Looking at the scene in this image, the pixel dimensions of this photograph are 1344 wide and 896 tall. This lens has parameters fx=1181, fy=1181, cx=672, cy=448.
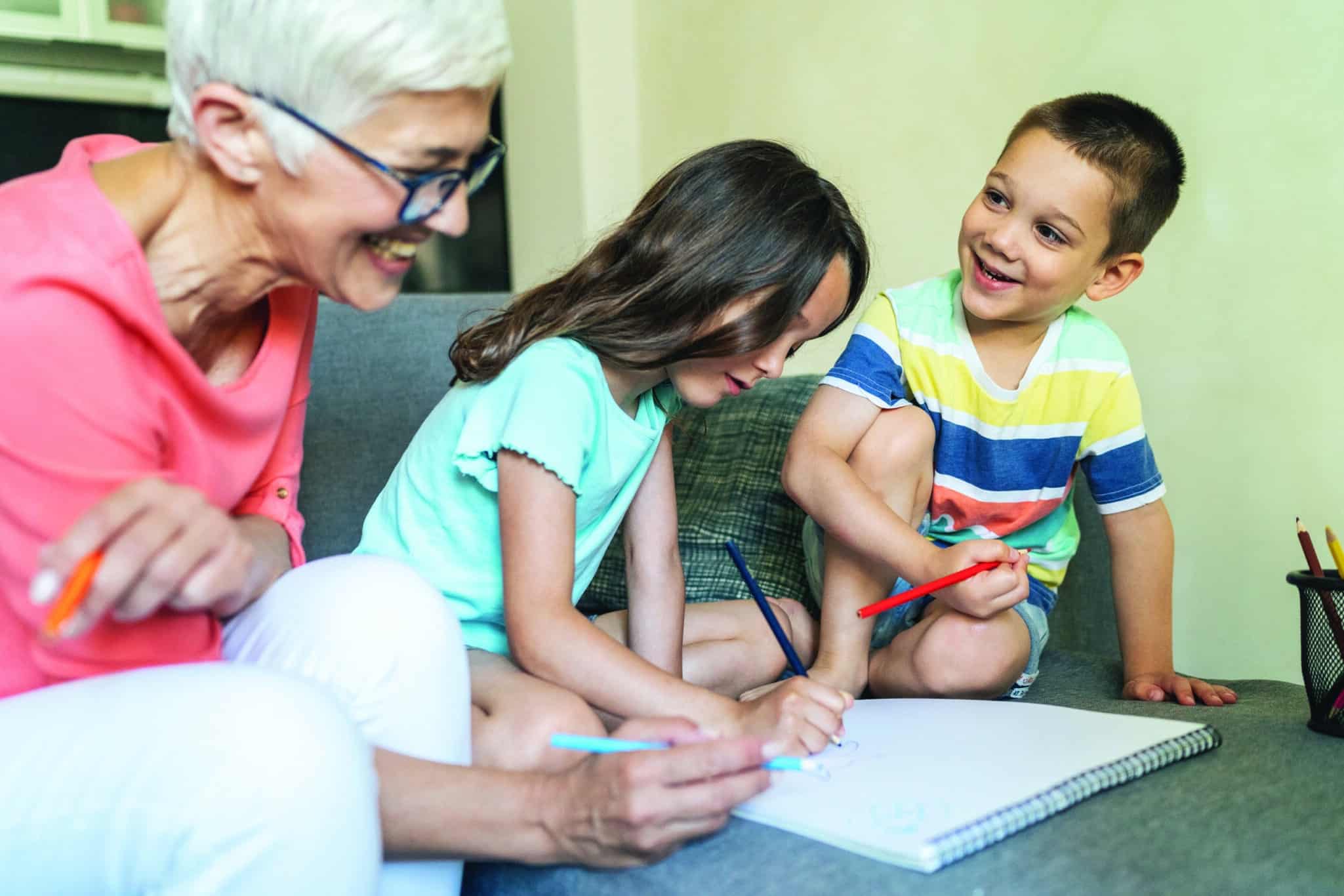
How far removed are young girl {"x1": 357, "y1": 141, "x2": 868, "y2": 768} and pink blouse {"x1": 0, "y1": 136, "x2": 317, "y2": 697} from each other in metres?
0.31

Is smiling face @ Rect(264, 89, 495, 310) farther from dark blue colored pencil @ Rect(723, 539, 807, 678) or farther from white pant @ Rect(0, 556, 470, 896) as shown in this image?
dark blue colored pencil @ Rect(723, 539, 807, 678)

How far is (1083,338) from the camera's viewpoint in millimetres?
1399

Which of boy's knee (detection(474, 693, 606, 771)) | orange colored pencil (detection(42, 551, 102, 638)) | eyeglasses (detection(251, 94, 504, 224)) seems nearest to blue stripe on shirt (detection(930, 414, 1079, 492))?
boy's knee (detection(474, 693, 606, 771))

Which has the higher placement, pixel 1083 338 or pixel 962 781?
pixel 1083 338

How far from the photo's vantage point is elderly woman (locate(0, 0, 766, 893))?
0.65m

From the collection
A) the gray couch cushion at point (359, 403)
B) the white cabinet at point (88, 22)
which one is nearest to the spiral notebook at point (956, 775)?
the gray couch cushion at point (359, 403)

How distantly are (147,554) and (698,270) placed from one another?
2.26ft

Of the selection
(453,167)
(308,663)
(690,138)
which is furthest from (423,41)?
(690,138)

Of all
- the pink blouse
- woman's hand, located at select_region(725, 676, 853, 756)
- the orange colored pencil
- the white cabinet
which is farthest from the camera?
the white cabinet

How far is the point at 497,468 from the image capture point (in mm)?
1146

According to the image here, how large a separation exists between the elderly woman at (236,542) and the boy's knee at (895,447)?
56 cm

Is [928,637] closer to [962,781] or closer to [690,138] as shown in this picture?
[962,781]

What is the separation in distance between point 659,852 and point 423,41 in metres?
0.56

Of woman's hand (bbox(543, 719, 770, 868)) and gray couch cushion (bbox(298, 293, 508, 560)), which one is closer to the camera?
woman's hand (bbox(543, 719, 770, 868))
